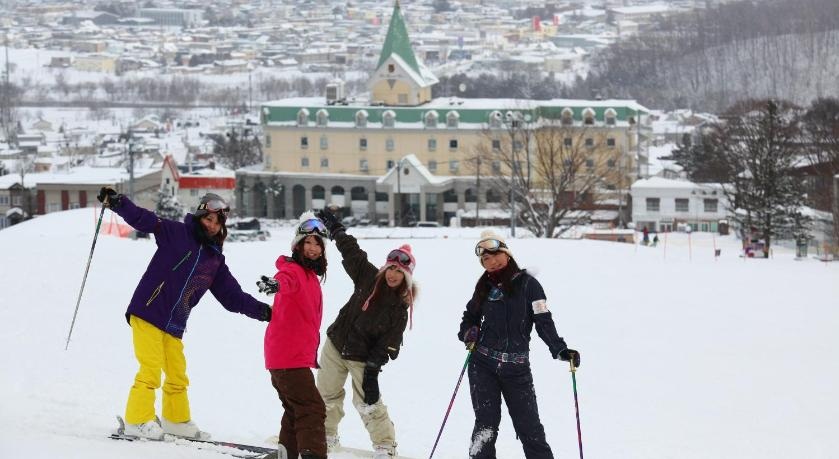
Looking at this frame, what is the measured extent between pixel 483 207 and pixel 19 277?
115 feet

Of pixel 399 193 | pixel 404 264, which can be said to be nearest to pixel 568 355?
pixel 404 264

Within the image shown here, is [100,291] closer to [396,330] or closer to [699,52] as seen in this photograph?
[396,330]

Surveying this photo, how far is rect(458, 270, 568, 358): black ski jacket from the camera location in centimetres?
613

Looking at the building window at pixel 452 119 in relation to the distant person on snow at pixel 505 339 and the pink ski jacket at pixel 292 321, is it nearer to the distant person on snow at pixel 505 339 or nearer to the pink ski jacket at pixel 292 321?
the distant person on snow at pixel 505 339

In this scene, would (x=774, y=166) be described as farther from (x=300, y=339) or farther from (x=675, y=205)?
(x=300, y=339)

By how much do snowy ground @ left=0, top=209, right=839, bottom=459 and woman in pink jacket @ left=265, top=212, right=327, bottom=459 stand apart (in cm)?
43

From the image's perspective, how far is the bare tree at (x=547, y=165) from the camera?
34625 mm

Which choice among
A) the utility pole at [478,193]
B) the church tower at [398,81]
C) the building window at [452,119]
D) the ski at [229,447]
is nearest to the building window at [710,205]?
the utility pole at [478,193]

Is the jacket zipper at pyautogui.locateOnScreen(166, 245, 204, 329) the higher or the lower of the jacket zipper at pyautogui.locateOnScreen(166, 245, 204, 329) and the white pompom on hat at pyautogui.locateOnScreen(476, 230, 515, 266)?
the lower

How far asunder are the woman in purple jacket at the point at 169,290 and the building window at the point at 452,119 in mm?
45036

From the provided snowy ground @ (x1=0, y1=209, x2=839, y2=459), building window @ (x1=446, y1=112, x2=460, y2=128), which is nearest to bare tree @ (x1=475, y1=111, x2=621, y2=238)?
building window @ (x1=446, y1=112, x2=460, y2=128)

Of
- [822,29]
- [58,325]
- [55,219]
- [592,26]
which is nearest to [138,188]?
[55,219]

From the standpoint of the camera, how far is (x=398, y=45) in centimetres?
5553

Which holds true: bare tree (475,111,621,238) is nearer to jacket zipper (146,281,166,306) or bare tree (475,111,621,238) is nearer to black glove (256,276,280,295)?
jacket zipper (146,281,166,306)
